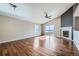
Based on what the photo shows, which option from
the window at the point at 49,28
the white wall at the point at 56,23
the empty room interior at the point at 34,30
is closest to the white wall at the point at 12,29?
the empty room interior at the point at 34,30

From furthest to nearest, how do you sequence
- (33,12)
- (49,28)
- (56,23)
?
(56,23), (49,28), (33,12)

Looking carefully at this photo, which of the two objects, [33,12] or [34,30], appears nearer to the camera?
[33,12]

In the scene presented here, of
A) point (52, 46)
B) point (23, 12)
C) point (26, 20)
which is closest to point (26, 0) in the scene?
point (23, 12)

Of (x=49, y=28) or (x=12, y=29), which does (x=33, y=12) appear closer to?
(x=49, y=28)

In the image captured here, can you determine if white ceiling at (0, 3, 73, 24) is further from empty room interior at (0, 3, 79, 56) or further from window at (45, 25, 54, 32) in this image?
window at (45, 25, 54, 32)

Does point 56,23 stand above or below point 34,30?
above

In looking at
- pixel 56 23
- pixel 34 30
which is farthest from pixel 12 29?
pixel 56 23

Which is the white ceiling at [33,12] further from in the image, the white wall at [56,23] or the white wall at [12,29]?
the white wall at [12,29]

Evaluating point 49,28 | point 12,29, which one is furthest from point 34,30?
point 12,29

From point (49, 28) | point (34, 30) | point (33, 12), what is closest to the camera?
point (33, 12)

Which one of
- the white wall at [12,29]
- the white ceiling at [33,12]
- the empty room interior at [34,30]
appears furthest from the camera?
the white wall at [12,29]

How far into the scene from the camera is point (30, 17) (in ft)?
9.42

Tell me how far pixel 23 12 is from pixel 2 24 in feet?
2.63

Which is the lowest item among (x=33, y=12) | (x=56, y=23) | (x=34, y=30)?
(x=34, y=30)
